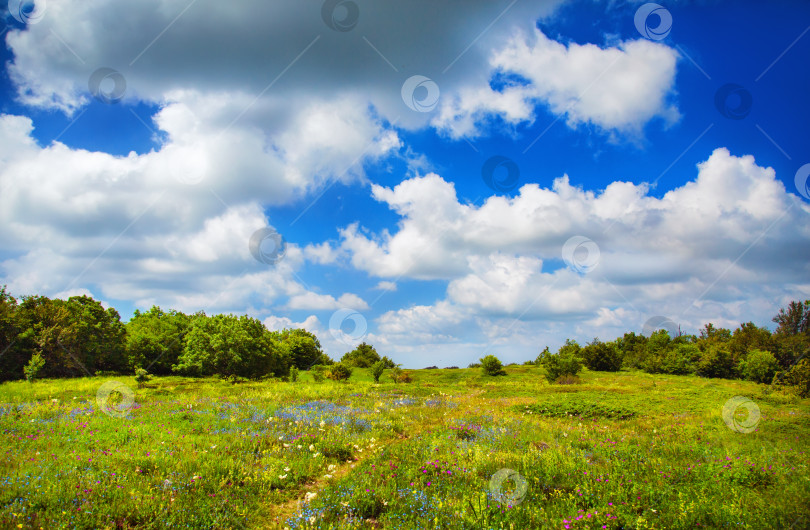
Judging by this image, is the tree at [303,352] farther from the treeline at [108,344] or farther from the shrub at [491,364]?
the shrub at [491,364]

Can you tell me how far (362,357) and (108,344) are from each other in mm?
48047

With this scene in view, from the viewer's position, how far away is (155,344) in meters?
64.6

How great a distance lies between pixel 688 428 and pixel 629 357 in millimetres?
83340

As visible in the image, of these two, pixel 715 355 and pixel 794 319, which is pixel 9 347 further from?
pixel 794 319

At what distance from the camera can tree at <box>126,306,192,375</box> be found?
204 feet

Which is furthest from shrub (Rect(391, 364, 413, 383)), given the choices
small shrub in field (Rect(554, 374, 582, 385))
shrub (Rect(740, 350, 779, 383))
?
shrub (Rect(740, 350, 779, 383))

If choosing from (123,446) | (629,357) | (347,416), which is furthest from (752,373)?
(123,446)

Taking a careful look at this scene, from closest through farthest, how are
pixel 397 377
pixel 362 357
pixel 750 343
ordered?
1. pixel 397 377
2. pixel 750 343
3. pixel 362 357

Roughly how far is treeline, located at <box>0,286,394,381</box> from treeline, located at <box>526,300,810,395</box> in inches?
1705

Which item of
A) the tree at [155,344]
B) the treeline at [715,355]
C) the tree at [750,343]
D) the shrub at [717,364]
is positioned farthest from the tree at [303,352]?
the tree at [750,343]

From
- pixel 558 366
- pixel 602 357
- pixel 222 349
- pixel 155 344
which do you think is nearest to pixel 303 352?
pixel 155 344

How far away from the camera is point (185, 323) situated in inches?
3110

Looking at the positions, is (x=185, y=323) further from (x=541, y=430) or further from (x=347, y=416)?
(x=541, y=430)

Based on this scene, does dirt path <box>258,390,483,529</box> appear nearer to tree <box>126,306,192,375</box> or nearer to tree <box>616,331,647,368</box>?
tree <box>126,306,192,375</box>
